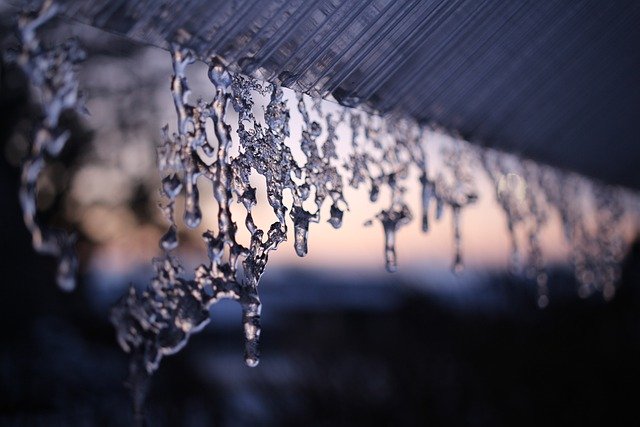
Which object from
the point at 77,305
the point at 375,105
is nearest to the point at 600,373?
the point at 77,305

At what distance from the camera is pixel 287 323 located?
5531 mm

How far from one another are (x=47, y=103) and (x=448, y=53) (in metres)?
0.72

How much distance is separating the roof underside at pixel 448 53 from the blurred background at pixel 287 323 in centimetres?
199

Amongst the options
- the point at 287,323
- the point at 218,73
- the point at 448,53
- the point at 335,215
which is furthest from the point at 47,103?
the point at 287,323

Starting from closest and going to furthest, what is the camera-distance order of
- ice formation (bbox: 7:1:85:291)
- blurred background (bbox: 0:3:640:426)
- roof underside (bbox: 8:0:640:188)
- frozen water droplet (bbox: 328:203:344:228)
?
ice formation (bbox: 7:1:85:291) < roof underside (bbox: 8:0:640:188) < frozen water droplet (bbox: 328:203:344:228) < blurred background (bbox: 0:3:640:426)

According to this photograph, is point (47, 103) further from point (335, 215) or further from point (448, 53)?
point (448, 53)

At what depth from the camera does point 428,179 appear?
5.32 feet

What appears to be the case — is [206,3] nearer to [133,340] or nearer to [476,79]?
[133,340]

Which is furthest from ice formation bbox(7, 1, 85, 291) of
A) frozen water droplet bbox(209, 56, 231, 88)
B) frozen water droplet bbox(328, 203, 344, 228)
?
frozen water droplet bbox(328, 203, 344, 228)

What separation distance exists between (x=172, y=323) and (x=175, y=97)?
31cm

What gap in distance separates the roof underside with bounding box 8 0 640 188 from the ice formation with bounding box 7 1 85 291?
42 mm

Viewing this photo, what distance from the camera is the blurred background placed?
13.6ft

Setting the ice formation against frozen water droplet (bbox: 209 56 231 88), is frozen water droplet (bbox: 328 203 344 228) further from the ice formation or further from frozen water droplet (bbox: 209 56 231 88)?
the ice formation

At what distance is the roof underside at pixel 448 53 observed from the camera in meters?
0.90
